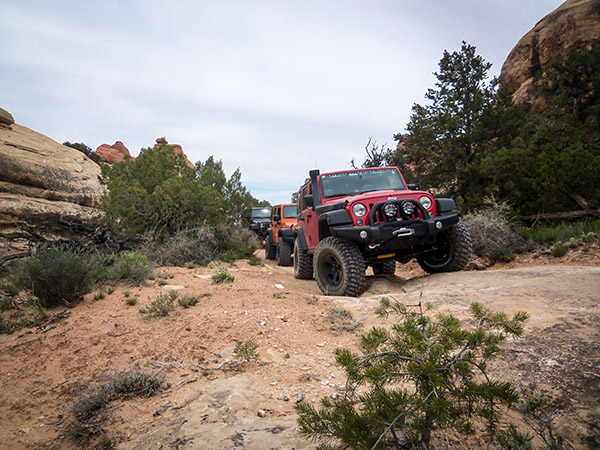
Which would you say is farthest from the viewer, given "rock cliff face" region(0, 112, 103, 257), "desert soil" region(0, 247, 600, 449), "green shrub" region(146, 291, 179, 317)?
"rock cliff face" region(0, 112, 103, 257)

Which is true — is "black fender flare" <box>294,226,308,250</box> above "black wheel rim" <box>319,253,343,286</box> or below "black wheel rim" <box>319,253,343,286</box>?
above

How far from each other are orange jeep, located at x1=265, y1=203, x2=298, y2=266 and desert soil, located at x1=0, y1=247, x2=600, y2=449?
5.21 m

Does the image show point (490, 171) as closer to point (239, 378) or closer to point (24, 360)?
point (239, 378)

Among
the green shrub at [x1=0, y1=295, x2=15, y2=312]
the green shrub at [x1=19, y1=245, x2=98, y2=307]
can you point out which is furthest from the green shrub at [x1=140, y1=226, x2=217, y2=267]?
the green shrub at [x1=0, y1=295, x2=15, y2=312]

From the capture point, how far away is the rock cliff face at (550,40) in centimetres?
2070

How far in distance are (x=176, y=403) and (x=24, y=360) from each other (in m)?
2.07

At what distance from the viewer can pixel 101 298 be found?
465 cm

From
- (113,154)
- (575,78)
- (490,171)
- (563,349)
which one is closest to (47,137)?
(490,171)

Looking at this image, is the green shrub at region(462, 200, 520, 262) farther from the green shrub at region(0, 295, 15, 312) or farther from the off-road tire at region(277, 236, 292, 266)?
the green shrub at region(0, 295, 15, 312)

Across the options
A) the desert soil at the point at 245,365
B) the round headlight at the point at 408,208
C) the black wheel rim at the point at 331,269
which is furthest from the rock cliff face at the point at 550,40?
the desert soil at the point at 245,365

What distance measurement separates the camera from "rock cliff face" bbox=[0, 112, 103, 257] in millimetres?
10344

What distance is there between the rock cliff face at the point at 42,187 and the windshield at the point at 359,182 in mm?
7146

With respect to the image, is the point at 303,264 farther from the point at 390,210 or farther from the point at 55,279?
the point at 55,279

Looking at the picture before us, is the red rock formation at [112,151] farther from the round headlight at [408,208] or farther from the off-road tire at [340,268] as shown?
the round headlight at [408,208]
